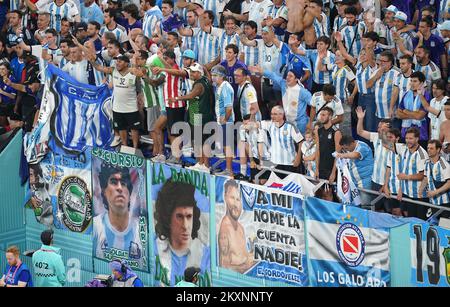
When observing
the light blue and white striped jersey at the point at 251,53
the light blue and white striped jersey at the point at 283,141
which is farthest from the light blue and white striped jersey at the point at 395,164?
the light blue and white striped jersey at the point at 251,53

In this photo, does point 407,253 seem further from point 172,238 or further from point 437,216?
point 172,238

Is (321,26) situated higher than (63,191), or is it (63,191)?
(321,26)

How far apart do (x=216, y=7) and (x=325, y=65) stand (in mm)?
2784

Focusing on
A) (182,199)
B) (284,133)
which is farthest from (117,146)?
(284,133)

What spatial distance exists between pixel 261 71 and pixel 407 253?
4.29 m

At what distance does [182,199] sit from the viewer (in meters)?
22.0

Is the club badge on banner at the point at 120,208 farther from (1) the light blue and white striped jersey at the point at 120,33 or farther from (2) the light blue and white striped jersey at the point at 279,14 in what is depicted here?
(2) the light blue and white striped jersey at the point at 279,14

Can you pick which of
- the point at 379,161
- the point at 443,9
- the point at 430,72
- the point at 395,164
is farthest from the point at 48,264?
the point at 443,9

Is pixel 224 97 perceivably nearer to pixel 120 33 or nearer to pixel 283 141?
pixel 283 141

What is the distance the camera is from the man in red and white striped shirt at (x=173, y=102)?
2217 centimetres

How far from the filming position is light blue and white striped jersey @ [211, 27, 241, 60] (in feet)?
74.5

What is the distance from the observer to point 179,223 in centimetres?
2206

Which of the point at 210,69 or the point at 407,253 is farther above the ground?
the point at 210,69

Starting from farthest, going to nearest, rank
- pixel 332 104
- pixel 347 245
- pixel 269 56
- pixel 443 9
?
pixel 269 56 < pixel 443 9 < pixel 332 104 < pixel 347 245
